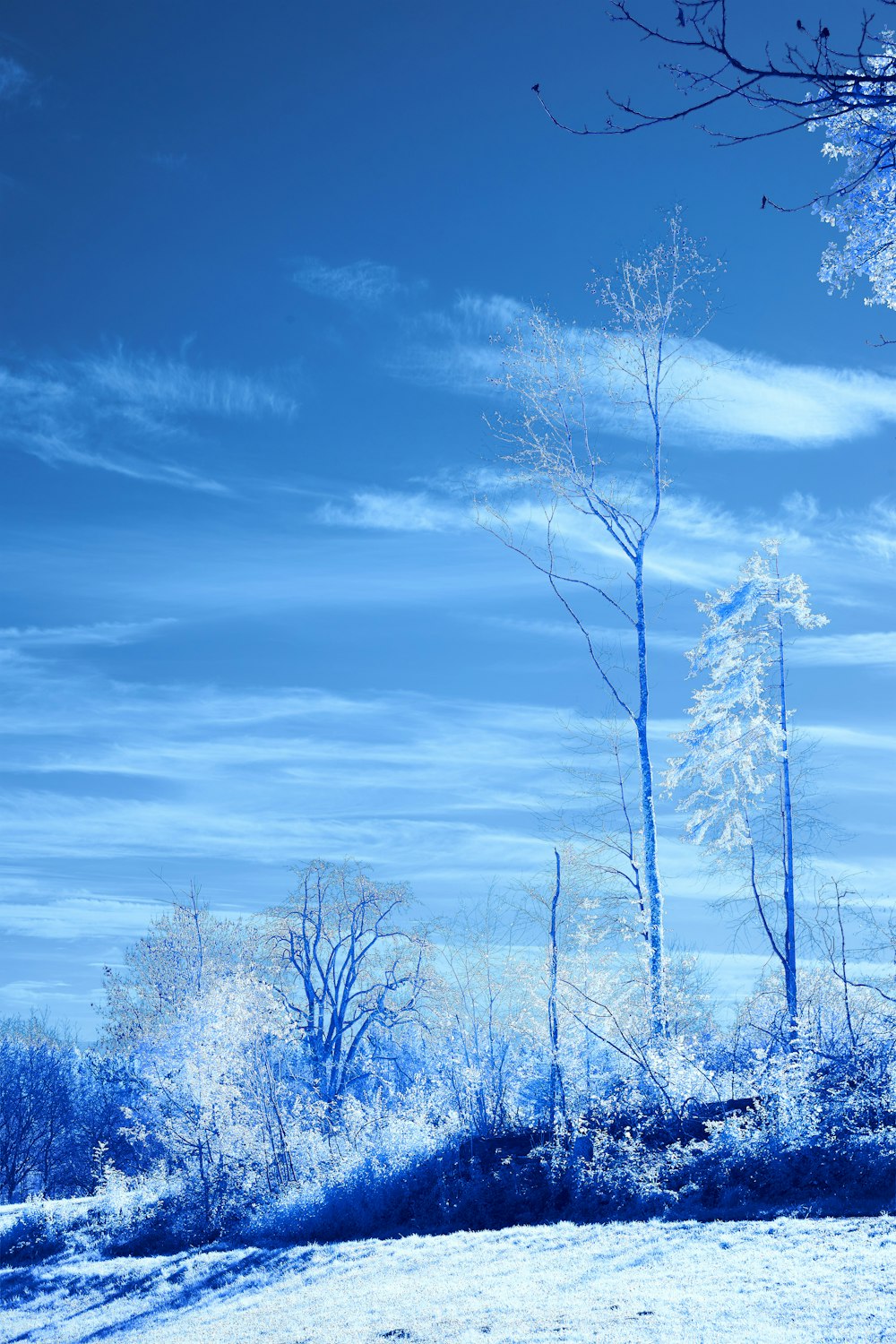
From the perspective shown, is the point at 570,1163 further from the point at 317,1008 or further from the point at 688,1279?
the point at 317,1008

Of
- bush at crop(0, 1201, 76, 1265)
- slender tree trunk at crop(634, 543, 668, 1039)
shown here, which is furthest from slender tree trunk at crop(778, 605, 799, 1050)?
bush at crop(0, 1201, 76, 1265)

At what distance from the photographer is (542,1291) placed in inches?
359

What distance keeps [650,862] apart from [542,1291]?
804 centimetres

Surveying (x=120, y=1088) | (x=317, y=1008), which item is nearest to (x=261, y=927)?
(x=317, y=1008)

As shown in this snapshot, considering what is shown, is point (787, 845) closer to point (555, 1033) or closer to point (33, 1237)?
point (555, 1033)

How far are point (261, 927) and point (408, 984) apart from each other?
491 cm

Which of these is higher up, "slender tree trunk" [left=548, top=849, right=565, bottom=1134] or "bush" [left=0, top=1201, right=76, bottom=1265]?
"slender tree trunk" [left=548, top=849, right=565, bottom=1134]

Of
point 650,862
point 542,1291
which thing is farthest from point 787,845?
point 542,1291

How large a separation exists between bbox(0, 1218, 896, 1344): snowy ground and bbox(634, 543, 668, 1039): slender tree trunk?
4.18 m

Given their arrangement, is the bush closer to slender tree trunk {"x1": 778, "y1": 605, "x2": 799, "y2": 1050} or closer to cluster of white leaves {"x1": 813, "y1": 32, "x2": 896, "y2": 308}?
slender tree trunk {"x1": 778, "y1": 605, "x2": 799, "y2": 1050}

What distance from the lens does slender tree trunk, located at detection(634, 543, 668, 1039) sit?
51.1 ft

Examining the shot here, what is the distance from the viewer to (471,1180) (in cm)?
1482

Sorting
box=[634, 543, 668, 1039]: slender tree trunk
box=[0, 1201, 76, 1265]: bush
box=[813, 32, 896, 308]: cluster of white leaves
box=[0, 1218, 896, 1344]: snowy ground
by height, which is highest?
box=[813, 32, 896, 308]: cluster of white leaves

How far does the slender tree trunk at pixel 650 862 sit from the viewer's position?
15562 millimetres
